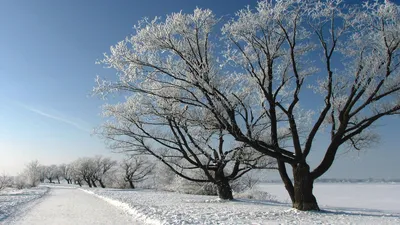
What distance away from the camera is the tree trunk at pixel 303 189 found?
1443cm

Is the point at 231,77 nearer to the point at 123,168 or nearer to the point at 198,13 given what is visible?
the point at 198,13

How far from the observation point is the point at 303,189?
14500mm

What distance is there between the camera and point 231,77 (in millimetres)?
16188

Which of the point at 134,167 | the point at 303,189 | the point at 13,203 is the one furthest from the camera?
the point at 134,167

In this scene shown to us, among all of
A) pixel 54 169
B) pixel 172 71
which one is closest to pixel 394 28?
pixel 172 71

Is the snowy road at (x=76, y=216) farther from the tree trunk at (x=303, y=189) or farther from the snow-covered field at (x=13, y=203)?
the tree trunk at (x=303, y=189)

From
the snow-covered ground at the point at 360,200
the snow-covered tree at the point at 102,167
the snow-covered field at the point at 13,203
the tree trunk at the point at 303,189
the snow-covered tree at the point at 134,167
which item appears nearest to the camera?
the tree trunk at the point at 303,189

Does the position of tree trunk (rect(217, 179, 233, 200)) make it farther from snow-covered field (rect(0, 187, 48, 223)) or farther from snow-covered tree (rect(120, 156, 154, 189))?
snow-covered tree (rect(120, 156, 154, 189))

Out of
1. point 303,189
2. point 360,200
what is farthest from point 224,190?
point 360,200

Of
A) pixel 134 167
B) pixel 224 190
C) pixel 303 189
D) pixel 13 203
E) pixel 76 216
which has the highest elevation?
pixel 134 167

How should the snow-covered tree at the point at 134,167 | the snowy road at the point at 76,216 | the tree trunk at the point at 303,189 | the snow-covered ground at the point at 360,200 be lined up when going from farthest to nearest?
the snow-covered tree at the point at 134,167, the snow-covered ground at the point at 360,200, the tree trunk at the point at 303,189, the snowy road at the point at 76,216

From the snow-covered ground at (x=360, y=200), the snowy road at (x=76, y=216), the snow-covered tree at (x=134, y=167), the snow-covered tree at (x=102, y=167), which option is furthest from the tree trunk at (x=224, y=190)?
the snow-covered tree at (x=102, y=167)

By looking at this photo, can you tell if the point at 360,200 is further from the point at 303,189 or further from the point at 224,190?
the point at 303,189

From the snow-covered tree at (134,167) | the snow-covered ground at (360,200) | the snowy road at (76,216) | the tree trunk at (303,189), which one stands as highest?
the snow-covered tree at (134,167)
